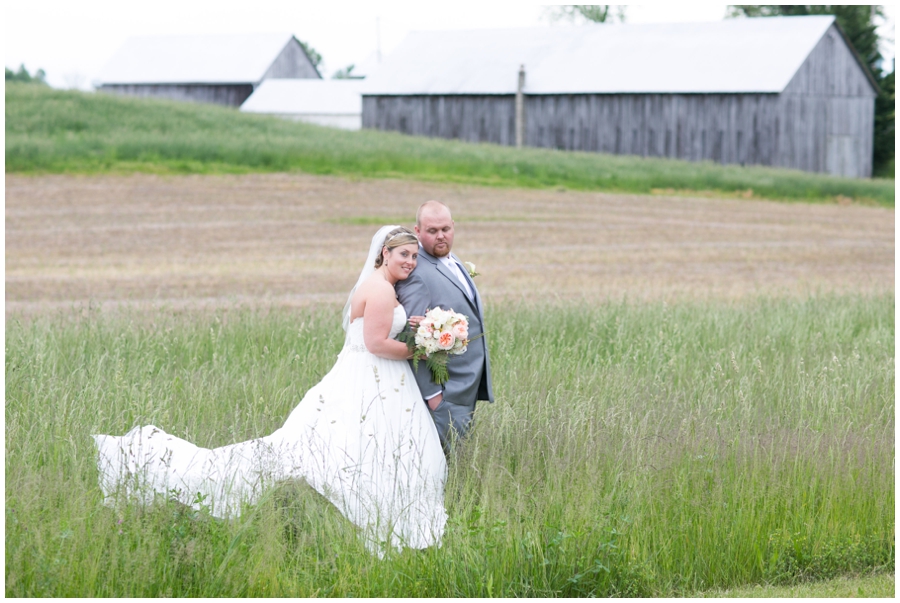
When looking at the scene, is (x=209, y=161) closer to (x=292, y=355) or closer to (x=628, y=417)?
(x=292, y=355)

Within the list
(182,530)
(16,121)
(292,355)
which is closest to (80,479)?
(182,530)

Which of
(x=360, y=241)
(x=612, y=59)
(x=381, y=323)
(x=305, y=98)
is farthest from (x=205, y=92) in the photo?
(x=381, y=323)

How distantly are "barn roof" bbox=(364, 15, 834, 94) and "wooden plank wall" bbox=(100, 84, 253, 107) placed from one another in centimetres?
1701

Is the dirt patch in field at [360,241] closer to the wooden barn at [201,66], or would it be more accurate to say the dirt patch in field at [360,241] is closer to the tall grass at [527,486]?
the tall grass at [527,486]

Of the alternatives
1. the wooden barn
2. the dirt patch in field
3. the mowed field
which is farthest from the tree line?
→ the mowed field

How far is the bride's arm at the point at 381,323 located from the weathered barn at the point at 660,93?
1496 inches

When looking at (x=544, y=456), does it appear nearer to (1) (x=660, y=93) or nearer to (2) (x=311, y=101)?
(1) (x=660, y=93)

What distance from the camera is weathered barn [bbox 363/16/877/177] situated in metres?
41.5

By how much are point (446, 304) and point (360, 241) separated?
51.9 feet

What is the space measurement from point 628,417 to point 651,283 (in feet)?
34.6

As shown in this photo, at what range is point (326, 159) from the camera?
32.4m

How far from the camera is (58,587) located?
4660 millimetres

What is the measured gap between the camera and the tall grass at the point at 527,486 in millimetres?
4902

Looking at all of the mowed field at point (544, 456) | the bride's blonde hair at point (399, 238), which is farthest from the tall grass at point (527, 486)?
the bride's blonde hair at point (399, 238)
